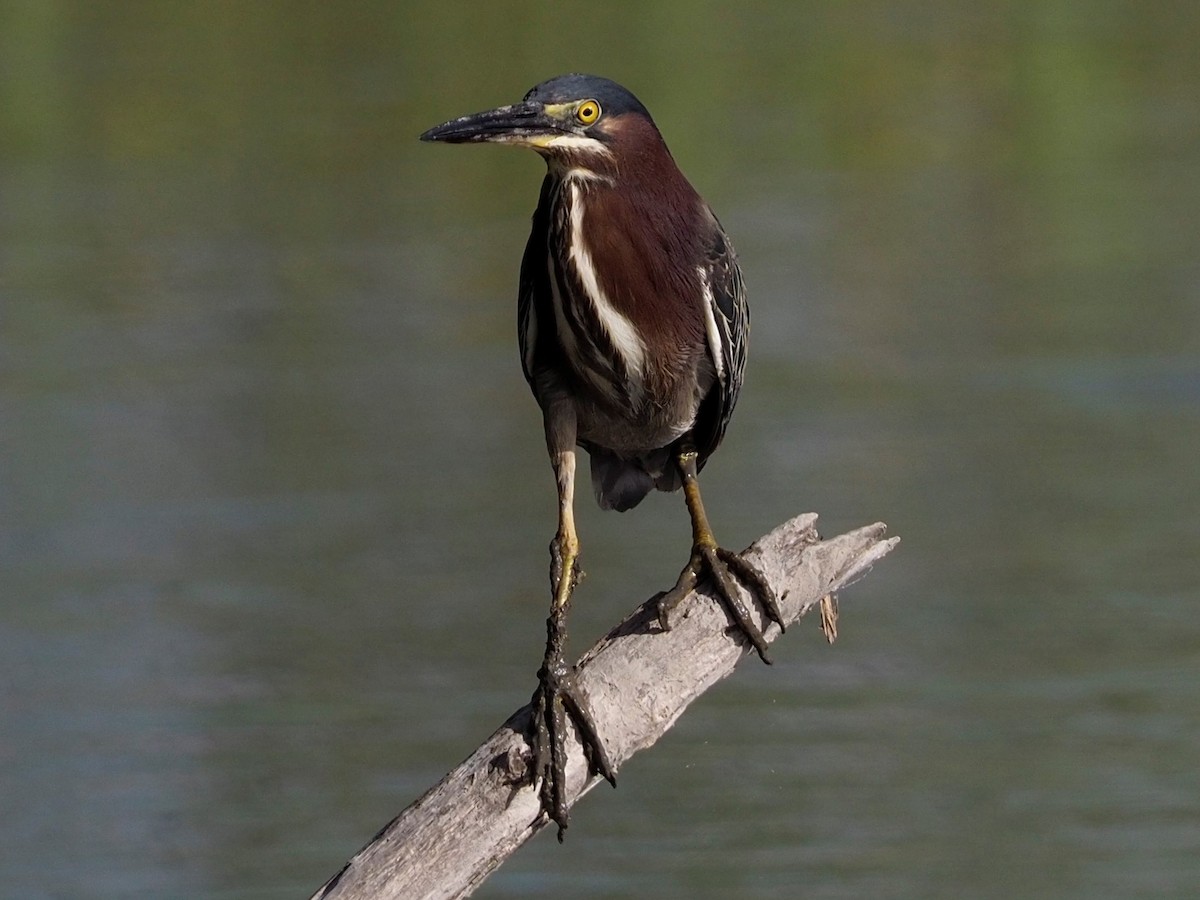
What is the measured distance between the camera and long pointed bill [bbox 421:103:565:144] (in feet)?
15.0

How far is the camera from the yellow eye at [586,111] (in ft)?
15.2

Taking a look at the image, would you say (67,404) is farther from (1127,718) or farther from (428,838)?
(428,838)

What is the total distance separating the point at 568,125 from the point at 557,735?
48.0 inches

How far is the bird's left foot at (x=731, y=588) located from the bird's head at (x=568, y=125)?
0.90 meters

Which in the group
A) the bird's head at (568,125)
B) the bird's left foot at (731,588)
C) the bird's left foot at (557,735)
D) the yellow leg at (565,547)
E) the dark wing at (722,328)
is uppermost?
the bird's head at (568,125)

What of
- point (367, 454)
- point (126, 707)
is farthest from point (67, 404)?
point (126, 707)

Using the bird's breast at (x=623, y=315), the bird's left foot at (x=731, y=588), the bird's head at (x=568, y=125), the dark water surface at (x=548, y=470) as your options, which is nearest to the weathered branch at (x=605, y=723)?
the bird's left foot at (x=731, y=588)

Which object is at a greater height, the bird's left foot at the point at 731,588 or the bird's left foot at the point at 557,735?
the bird's left foot at the point at 731,588

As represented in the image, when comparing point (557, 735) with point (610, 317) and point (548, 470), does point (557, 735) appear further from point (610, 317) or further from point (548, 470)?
point (548, 470)

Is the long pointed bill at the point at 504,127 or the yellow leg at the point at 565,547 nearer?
the long pointed bill at the point at 504,127

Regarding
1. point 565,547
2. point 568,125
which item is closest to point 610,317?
point 568,125

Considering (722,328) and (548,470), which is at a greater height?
(722,328)

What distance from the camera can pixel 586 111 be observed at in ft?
15.2

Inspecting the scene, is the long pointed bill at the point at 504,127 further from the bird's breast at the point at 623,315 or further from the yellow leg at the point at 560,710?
the yellow leg at the point at 560,710
